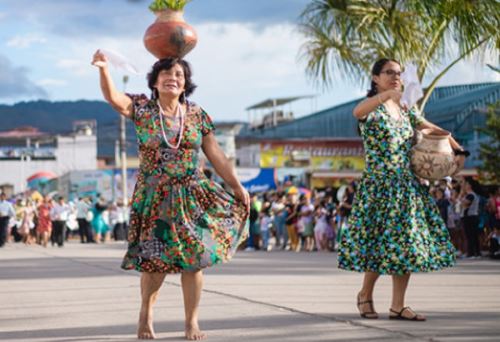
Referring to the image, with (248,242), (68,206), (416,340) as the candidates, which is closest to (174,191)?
(416,340)

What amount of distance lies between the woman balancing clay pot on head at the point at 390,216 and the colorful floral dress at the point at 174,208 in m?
1.18

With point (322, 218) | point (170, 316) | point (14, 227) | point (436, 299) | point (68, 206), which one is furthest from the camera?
point (14, 227)

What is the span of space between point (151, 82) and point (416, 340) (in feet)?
7.72

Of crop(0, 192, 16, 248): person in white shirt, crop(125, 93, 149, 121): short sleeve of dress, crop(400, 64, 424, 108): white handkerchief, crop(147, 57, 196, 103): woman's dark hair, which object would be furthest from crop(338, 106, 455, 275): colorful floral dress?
crop(0, 192, 16, 248): person in white shirt

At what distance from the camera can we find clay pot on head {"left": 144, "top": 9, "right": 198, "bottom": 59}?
23.7 feet

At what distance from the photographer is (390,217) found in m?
7.79

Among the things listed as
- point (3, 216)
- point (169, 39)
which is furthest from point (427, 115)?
point (169, 39)

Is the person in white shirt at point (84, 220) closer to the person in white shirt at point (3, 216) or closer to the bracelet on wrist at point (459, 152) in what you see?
the person in white shirt at point (3, 216)

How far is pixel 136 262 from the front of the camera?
681cm

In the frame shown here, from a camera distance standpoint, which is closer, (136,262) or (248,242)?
(136,262)

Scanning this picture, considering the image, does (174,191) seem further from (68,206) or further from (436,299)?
(68,206)

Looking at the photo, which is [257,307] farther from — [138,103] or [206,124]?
[138,103]

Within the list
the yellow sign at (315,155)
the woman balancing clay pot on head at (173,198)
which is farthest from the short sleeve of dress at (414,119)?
the yellow sign at (315,155)

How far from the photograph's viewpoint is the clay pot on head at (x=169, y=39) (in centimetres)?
721
